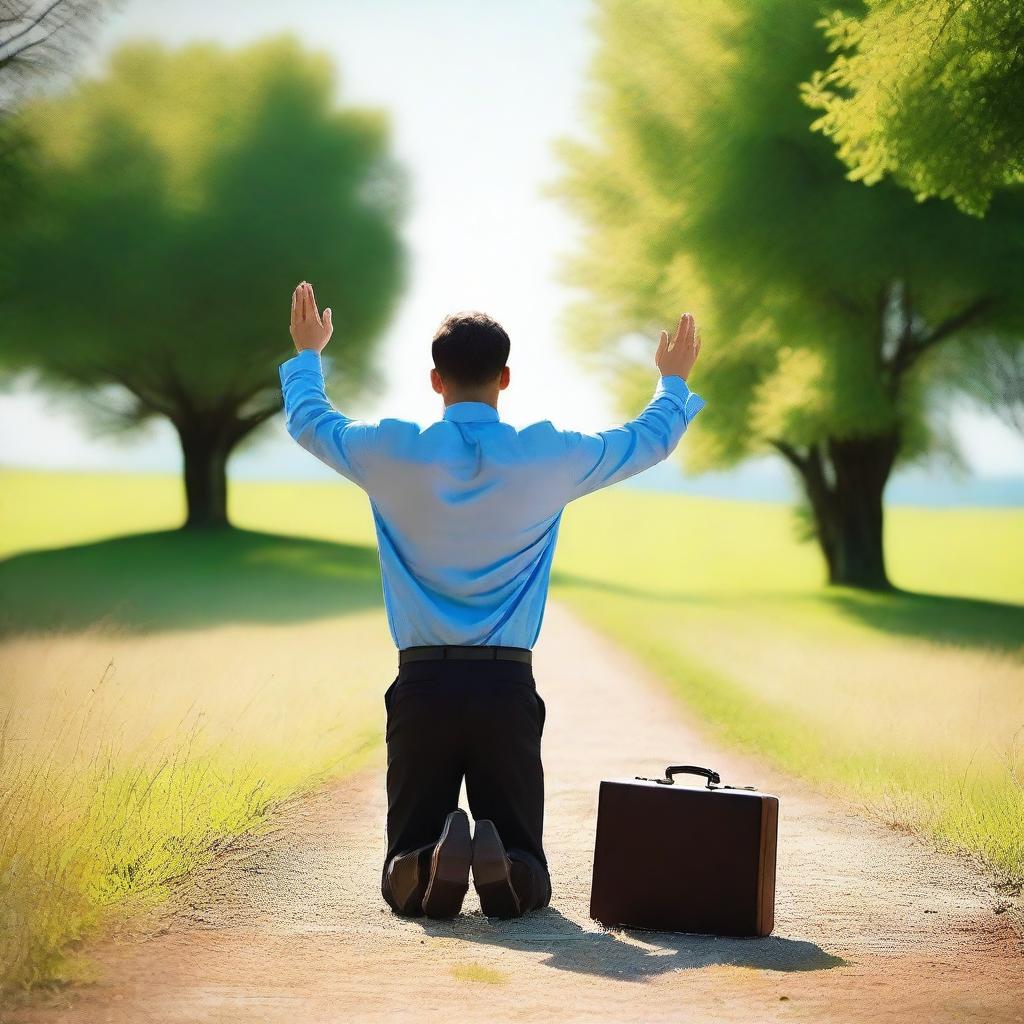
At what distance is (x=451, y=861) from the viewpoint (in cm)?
→ 421

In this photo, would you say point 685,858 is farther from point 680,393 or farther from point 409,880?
point 680,393

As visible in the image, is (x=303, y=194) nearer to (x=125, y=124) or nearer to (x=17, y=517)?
(x=125, y=124)

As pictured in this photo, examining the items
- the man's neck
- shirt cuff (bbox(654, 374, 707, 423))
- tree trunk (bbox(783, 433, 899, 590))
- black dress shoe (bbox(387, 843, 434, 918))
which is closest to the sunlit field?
black dress shoe (bbox(387, 843, 434, 918))

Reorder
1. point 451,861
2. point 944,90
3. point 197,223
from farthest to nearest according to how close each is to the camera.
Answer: point 197,223
point 944,90
point 451,861

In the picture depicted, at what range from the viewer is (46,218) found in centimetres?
2539

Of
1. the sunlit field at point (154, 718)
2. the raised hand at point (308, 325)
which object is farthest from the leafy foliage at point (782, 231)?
the raised hand at point (308, 325)

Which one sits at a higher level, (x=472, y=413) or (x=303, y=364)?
(x=303, y=364)

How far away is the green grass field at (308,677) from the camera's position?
5.35 m

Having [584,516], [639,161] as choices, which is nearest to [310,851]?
[639,161]

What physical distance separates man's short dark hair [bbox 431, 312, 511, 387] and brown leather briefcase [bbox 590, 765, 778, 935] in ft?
4.89

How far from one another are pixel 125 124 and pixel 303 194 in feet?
12.4

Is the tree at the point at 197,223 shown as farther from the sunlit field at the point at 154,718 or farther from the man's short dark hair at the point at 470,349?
the man's short dark hair at the point at 470,349

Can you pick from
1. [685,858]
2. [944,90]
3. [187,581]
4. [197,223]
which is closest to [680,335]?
[685,858]

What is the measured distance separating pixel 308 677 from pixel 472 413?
8.15 meters
